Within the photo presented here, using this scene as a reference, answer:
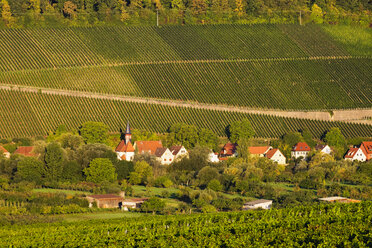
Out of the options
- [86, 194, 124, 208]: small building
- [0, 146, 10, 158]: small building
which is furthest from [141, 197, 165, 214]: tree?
[0, 146, 10, 158]: small building

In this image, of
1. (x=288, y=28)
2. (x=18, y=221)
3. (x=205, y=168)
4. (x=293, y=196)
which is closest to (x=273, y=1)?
(x=288, y=28)

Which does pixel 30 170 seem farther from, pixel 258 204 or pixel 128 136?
pixel 258 204

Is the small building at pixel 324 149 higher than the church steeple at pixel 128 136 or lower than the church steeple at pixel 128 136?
lower

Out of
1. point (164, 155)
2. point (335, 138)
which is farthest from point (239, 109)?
point (164, 155)

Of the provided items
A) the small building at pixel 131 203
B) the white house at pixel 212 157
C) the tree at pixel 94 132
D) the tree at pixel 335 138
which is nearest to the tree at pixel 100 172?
the small building at pixel 131 203

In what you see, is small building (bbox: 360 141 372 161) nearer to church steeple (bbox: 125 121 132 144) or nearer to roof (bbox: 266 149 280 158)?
roof (bbox: 266 149 280 158)

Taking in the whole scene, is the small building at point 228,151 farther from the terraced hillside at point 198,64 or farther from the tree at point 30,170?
the tree at point 30,170
